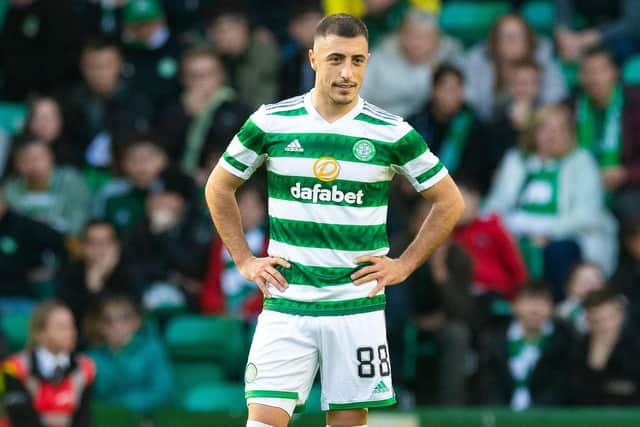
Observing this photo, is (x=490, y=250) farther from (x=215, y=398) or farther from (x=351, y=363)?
(x=351, y=363)

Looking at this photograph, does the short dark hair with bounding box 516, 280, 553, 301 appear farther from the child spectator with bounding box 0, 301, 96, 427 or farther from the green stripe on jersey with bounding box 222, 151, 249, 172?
the green stripe on jersey with bounding box 222, 151, 249, 172

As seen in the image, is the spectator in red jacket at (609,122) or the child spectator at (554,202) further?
the spectator in red jacket at (609,122)

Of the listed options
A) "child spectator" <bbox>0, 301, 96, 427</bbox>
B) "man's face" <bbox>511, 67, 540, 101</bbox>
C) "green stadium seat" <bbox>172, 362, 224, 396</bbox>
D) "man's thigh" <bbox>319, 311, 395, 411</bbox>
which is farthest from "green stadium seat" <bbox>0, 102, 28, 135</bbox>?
"man's thigh" <bbox>319, 311, 395, 411</bbox>

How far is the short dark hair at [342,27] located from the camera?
7492 mm

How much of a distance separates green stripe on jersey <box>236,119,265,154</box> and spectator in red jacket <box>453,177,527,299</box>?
4.74 metres

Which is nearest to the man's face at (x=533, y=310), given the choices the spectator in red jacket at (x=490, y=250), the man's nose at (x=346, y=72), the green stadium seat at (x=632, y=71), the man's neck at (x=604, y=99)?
the spectator in red jacket at (x=490, y=250)

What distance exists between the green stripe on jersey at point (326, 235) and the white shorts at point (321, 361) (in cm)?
34

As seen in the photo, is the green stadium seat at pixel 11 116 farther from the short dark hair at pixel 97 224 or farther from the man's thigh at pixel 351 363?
the man's thigh at pixel 351 363

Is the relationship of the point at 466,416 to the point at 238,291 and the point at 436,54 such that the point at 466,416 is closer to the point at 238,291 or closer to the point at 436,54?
the point at 238,291

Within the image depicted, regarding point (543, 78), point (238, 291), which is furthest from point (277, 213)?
point (543, 78)

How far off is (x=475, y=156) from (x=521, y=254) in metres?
1.04

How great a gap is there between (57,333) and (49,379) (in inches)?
12.8

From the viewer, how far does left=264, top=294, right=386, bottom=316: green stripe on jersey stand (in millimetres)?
7609

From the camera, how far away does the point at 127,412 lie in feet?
37.7
